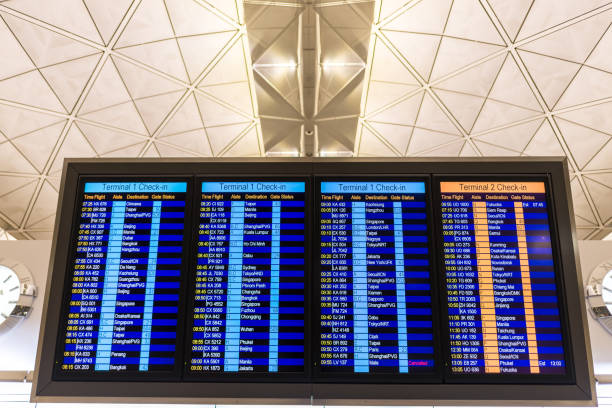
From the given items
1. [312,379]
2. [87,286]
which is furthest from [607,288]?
[87,286]

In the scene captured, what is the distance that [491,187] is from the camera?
4.81 metres

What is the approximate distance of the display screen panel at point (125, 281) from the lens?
14.1 feet

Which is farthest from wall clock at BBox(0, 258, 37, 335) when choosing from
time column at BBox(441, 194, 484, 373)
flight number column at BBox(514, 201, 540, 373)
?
flight number column at BBox(514, 201, 540, 373)

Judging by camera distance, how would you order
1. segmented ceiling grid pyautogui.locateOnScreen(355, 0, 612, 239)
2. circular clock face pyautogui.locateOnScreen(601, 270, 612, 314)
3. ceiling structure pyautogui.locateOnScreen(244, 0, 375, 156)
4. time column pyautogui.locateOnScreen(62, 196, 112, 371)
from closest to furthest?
time column pyautogui.locateOnScreen(62, 196, 112, 371) → circular clock face pyautogui.locateOnScreen(601, 270, 612, 314) → segmented ceiling grid pyautogui.locateOnScreen(355, 0, 612, 239) → ceiling structure pyautogui.locateOnScreen(244, 0, 375, 156)

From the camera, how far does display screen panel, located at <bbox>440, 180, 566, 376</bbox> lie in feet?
13.9

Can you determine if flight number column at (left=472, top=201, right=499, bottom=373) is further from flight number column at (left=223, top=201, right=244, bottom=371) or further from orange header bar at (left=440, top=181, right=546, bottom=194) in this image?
flight number column at (left=223, top=201, right=244, bottom=371)

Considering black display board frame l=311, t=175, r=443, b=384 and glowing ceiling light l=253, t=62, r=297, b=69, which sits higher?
glowing ceiling light l=253, t=62, r=297, b=69

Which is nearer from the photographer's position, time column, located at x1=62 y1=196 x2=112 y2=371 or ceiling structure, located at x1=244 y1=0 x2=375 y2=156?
time column, located at x1=62 y1=196 x2=112 y2=371

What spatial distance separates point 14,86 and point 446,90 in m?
15.3

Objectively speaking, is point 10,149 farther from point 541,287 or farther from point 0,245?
point 541,287

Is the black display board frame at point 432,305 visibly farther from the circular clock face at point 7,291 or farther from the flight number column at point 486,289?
the circular clock face at point 7,291

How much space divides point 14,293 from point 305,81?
13604mm

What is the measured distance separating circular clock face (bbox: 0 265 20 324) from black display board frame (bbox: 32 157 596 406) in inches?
112

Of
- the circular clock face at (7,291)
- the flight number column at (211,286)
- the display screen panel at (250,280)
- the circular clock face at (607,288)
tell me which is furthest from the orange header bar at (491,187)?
the circular clock face at (7,291)
